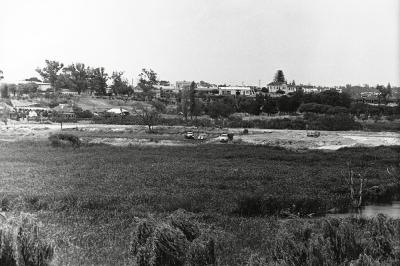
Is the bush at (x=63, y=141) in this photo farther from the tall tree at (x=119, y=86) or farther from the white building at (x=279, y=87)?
the white building at (x=279, y=87)

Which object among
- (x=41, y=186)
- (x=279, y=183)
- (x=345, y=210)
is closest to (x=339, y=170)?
(x=279, y=183)

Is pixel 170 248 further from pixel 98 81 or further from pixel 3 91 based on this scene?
pixel 98 81

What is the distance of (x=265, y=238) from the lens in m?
19.5

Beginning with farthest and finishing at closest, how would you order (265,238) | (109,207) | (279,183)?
(279,183), (109,207), (265,238)

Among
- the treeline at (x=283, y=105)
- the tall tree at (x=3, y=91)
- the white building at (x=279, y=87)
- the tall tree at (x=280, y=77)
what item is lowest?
the treeline at (x=283, y=105)

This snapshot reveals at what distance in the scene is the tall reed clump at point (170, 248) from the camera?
50.2 ft

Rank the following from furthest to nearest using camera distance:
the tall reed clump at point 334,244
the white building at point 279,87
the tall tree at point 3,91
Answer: the white building at point 279,87, the tall tree at point 3,91, the tall reed clump at point 334,244

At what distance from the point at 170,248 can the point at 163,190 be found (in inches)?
497

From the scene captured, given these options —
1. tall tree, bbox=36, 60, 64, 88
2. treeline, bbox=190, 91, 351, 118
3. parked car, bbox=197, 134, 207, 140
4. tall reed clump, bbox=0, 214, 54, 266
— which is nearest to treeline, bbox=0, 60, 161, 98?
tall tree, bbox=36, 60, 64, 88

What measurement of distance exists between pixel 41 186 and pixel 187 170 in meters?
10.5

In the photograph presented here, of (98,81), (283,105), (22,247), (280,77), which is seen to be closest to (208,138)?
(283,105)

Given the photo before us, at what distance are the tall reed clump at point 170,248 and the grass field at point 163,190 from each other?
2.73ft

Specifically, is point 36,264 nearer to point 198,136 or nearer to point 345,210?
point 345,210

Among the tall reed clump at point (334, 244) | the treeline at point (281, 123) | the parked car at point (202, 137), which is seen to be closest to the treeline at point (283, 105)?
the treeline at point (281, 123)
